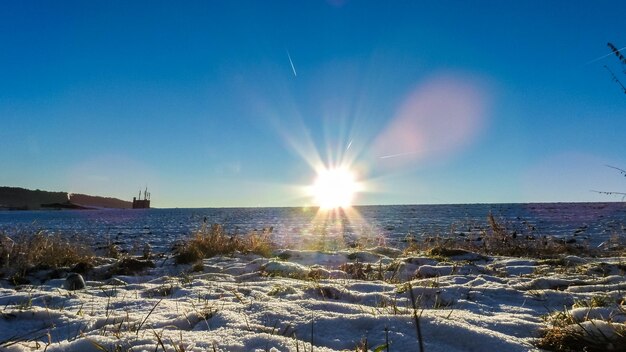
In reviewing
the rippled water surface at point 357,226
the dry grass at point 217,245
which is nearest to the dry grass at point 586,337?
the dry grass at point 217,245

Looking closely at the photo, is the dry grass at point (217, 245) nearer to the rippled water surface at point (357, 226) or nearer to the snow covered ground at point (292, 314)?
the rippled water surface at point (357, 226)

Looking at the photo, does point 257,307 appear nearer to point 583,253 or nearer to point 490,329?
point 490,329

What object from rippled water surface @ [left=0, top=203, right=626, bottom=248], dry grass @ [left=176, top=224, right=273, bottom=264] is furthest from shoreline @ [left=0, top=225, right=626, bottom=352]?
rippled water surface @ [left=0, top=203, right=626, bottom=248]

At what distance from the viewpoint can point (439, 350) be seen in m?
1.94

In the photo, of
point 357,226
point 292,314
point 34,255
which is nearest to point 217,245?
point 34,255

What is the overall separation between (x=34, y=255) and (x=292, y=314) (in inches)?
204

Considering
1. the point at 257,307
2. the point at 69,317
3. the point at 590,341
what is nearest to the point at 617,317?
the point at 590,341

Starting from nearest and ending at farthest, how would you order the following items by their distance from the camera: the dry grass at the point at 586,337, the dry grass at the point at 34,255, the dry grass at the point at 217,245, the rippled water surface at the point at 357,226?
the dry grass at the point at 586,337
the dry grass at the point at 34,255
the dry grass at the point at 217,245
the rippled water surface at the point at 357,226

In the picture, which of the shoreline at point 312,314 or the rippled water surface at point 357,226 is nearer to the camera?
the shoreline at point 312,314

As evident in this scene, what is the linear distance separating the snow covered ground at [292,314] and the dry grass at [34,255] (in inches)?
32.3

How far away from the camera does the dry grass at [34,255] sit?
5359 mm

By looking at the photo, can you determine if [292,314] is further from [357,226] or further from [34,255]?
[357,226]

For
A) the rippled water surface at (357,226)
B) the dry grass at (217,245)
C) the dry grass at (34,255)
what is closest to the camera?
the dry grass at (34,255)

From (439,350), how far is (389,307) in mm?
876
